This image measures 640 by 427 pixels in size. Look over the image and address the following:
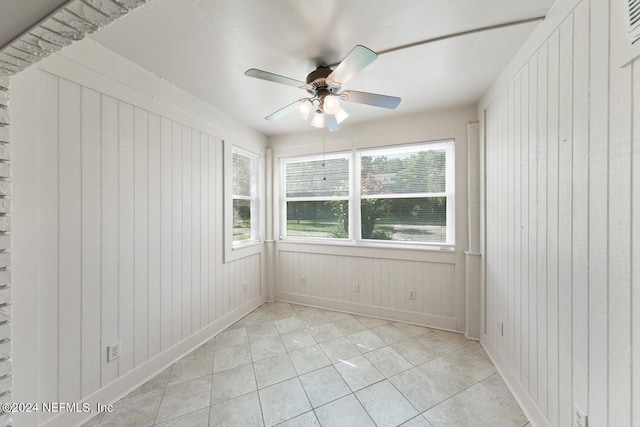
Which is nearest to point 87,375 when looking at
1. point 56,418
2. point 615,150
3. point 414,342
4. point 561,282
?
point 56,418

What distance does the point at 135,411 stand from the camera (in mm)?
1569

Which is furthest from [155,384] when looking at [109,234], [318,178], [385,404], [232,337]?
[318,178]

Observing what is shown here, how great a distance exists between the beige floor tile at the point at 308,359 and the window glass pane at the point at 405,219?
1.51m

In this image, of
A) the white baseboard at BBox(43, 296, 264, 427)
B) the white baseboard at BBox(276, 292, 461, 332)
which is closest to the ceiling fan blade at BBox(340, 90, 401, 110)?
the white baseboard at BBox(276, 292, 461, 332)

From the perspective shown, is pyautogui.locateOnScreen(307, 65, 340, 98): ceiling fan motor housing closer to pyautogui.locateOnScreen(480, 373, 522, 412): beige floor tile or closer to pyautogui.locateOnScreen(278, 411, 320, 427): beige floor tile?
pyautogui.locateOnScreen(278, 411, 320, 427): beige floor tile

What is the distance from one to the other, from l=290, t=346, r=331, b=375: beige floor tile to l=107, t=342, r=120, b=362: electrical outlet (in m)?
1.33

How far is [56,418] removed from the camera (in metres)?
1.38

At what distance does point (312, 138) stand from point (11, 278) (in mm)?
2919

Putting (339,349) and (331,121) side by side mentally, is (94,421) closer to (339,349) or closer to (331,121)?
(339,349)

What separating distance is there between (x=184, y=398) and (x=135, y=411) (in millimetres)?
287

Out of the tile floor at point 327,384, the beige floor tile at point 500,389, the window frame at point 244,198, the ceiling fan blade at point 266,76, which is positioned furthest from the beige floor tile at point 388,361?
the ceiling fan blade at point 266,76

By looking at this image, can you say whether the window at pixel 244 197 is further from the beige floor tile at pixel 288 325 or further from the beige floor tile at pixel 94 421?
the beige floor tile at pixel 94 421

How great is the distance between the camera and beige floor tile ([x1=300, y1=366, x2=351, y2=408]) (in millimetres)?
1685

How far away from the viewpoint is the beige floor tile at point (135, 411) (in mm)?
1485
